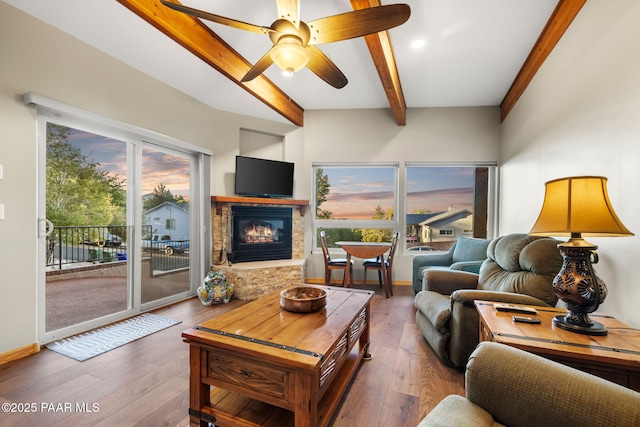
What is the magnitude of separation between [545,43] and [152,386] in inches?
175

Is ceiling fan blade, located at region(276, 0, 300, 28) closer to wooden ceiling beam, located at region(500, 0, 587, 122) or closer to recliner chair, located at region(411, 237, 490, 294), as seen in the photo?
wooden ceiling beam, located at region(500, 0, 587, 122)

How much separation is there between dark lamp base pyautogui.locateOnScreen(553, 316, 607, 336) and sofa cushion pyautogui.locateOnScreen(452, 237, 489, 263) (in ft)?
7.16

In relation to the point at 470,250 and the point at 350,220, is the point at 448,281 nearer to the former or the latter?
the point at 470,250

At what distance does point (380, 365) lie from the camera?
2182 mm

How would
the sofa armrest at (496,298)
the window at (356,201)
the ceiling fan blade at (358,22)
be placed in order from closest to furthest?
the ceiling fan blade at (358,22)
the sofa armrest at (496,298)
the window at (356,201)

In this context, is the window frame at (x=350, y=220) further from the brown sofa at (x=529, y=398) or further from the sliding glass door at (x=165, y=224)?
the brown sofa at (x=529, y=398)

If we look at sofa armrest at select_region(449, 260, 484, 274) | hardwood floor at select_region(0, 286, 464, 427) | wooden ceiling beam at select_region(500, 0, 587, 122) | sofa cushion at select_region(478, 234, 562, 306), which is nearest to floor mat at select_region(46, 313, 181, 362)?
hardwood floor at select_region(0, 286, 464, 427)

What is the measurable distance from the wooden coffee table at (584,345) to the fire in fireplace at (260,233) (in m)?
3.45

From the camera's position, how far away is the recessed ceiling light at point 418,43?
288cm

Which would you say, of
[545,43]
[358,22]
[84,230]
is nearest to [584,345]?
[358,22]

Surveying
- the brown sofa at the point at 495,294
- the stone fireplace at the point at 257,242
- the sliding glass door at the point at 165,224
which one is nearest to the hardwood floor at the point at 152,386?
the brown sofa at the point at 495,294

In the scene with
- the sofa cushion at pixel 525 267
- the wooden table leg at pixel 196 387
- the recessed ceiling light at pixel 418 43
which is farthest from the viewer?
the recessed ceiling light at pixel 418 43

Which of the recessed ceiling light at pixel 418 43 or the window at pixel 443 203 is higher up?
the recessed ceiling light at pixel 418 43

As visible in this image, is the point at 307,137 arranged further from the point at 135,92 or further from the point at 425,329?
the point at 425,329
